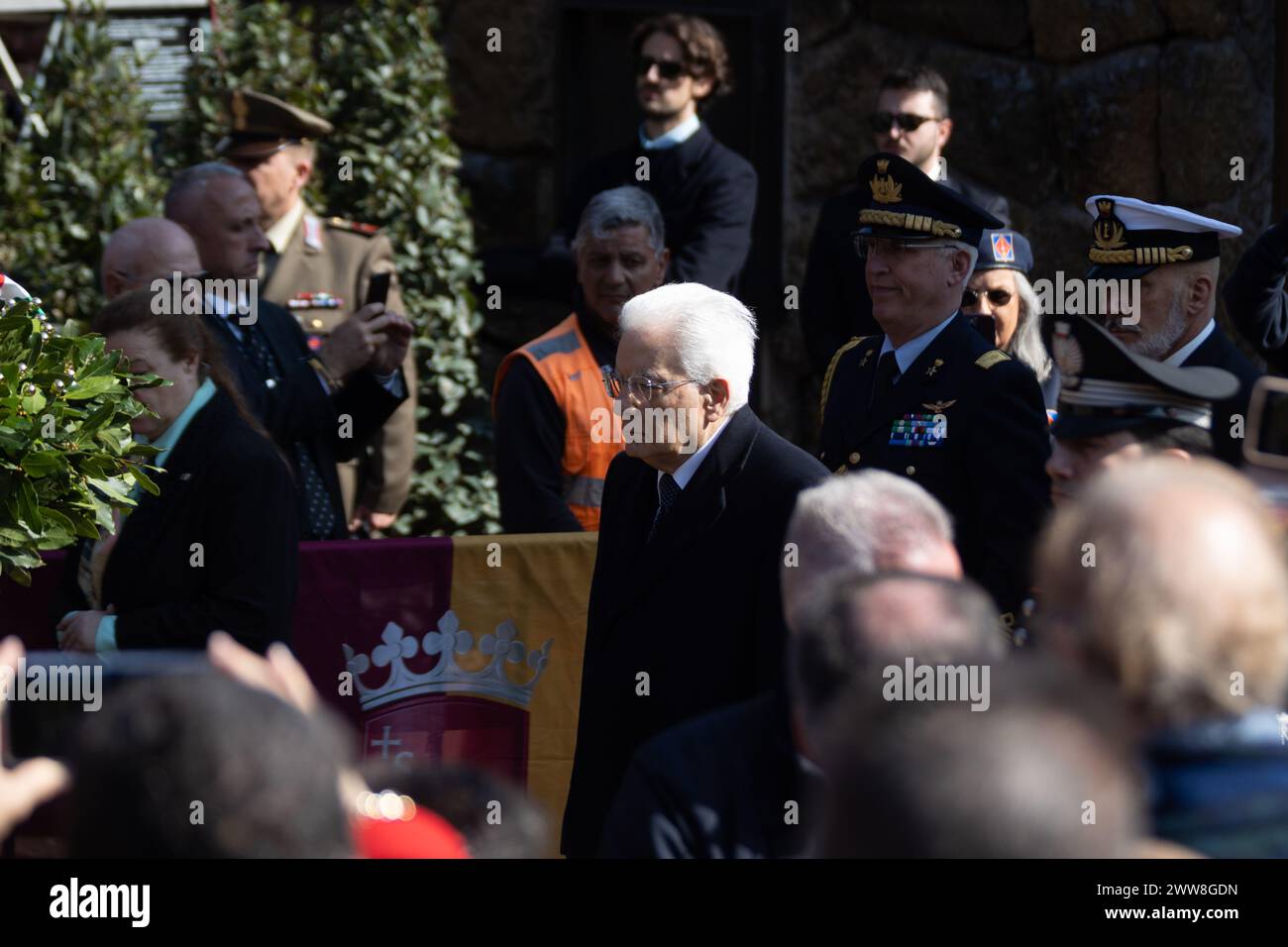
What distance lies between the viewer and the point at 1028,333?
5496 mm

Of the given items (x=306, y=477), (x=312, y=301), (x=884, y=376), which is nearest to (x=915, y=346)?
(x=884, y=376)

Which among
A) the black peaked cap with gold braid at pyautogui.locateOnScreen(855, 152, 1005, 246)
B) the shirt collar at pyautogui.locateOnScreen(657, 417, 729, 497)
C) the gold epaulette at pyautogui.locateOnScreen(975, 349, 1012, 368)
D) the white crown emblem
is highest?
the black peaked cap with gold braid at pyautogui.locateOnScreen(855, 152, 1005, 246)

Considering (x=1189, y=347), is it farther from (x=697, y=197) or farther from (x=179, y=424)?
(x=697, y=197)

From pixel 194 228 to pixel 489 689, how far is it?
1804mm

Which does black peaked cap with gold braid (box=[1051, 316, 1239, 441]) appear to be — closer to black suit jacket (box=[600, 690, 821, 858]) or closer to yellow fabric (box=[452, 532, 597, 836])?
black suit jacket (box=[600, 690, 821, 858])

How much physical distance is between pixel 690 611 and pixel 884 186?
4.64 feet

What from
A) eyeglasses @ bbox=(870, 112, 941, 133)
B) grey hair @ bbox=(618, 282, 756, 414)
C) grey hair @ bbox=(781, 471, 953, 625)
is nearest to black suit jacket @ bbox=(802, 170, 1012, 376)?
eyeglasses @ bbox=(870, 112, 941, 133)

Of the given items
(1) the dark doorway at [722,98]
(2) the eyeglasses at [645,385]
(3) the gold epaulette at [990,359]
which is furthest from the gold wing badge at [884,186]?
(1) the dark doorway at [722,98]

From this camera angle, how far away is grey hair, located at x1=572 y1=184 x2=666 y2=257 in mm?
5367

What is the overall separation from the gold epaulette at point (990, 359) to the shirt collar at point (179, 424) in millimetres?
1828

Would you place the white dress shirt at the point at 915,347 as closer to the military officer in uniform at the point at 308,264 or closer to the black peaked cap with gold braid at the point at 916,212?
the black peaked cap with gold braid at the point at 916,212

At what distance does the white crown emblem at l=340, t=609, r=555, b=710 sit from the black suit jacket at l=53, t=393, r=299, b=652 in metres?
0.61
